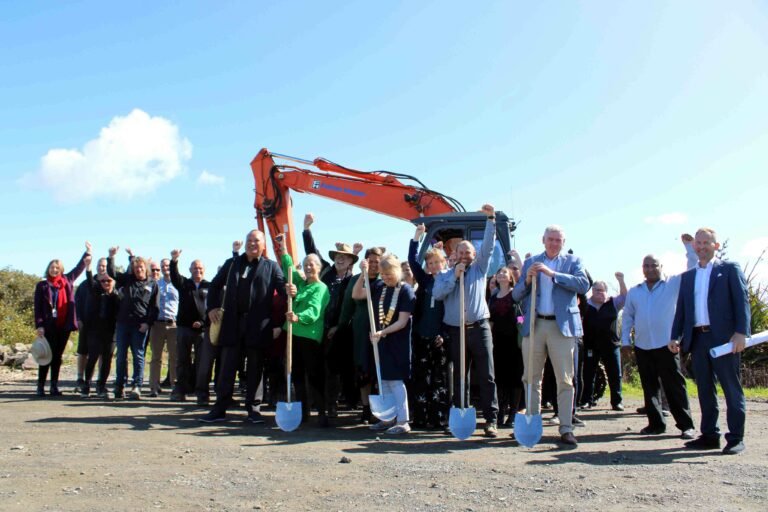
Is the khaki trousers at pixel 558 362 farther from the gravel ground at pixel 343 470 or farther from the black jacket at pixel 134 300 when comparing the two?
the black jacket at pixel 134 300

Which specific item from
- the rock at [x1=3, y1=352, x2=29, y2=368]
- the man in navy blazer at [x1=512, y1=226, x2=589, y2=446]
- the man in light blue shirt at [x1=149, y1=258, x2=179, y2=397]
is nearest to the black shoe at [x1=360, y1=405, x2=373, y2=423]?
the man in navy blazer at [x1=512, y1=226, x2=589, y2=446]

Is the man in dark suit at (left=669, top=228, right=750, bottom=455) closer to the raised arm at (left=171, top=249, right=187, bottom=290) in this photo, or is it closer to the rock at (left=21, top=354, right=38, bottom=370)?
the raised arm at (left=171, top=249, right=187, bottom=290)

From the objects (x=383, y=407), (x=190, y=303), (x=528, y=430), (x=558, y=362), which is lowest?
(x=528, y=430)

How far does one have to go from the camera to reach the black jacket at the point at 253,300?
739 centimetres

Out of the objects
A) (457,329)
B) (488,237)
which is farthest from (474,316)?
(488,237)

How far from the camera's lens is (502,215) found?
32.6 feet

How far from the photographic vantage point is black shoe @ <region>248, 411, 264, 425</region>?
7398 mm

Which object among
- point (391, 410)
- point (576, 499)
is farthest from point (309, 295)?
point (576, 499)

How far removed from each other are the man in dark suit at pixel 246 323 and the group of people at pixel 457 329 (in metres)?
0.01

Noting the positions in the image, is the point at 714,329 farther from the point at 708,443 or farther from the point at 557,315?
the point at 557,315

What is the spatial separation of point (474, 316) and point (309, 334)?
6.10ft

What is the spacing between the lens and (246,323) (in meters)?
7.41

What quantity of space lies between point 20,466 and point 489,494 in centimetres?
343

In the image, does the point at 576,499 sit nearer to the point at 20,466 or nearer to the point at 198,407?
the point at 20,466
